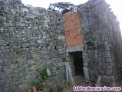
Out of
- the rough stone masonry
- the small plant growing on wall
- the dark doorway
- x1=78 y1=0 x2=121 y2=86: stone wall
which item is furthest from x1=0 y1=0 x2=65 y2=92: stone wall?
x1=78 y1=0 x2=121 y2=86: stone wall

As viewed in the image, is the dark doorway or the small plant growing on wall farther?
the dark doorway

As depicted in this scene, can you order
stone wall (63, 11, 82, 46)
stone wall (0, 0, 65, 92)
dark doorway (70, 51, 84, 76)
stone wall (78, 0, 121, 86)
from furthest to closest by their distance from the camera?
dark doorway (70, 51, 84, 76) < stone wall (63, 11, 82, 46) < stone wall (78, 0, 121, 86) < stone wall (0, 0, 65, 92)

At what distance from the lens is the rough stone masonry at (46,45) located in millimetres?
4699

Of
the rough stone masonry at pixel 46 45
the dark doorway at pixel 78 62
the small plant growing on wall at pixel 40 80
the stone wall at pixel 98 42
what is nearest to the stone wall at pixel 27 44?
the rough stone masonry at pixel 46 45

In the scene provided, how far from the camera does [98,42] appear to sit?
5.14 meters

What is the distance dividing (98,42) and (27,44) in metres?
2.62

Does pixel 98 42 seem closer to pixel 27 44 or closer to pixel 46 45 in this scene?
pixel 46 45

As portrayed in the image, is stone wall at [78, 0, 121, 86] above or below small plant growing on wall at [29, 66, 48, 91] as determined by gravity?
above

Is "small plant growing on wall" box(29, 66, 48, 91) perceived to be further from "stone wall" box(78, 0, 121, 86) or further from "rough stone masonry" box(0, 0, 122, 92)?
"stone wall" box(78, 0, 121, 86)

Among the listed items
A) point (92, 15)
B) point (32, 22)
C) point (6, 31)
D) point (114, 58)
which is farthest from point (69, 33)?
point (6, 31)

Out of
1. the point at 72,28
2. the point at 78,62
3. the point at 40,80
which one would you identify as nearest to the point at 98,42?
the point at 72,28

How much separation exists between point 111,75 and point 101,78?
1.22ft

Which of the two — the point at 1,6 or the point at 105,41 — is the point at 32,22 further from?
the point at 105,41

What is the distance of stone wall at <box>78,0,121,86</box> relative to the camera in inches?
193
